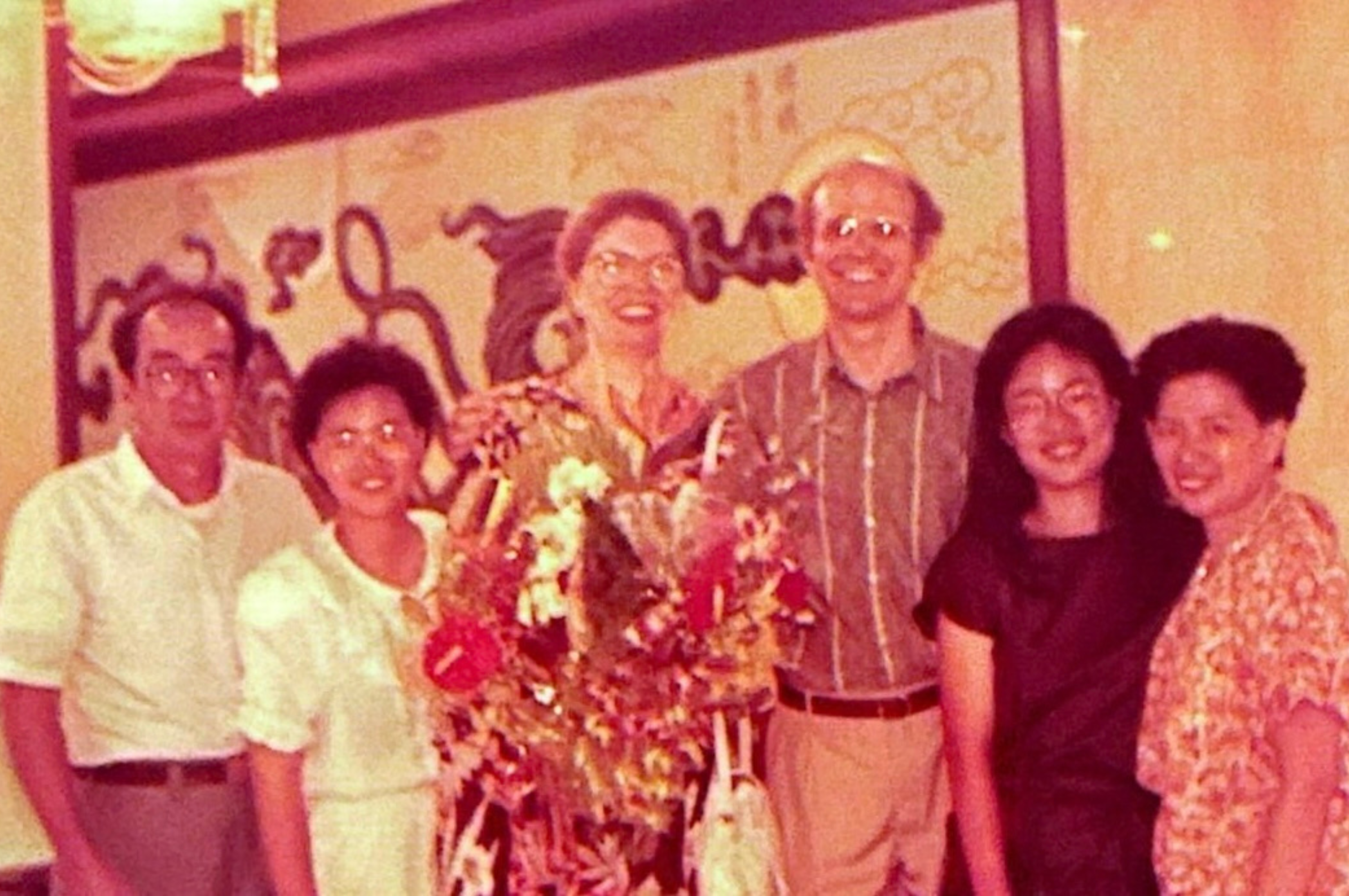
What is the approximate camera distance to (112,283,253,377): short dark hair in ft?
11.1

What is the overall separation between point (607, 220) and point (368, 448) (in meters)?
0.56

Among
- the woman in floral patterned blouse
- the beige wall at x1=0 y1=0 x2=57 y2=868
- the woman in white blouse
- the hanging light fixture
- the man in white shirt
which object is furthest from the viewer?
the hanging light fixture

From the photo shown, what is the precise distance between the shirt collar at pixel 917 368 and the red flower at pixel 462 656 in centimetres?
83

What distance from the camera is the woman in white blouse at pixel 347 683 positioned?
3.02 metres

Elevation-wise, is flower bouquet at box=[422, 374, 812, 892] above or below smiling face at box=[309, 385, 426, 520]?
below

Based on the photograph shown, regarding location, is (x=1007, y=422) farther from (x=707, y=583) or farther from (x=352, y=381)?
(x=352, y=381)

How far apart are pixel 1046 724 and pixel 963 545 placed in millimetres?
285

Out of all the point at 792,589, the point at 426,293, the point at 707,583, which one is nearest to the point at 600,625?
the point at 707,583

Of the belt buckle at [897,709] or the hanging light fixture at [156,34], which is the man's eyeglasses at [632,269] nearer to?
the belt buckle at [897,709]

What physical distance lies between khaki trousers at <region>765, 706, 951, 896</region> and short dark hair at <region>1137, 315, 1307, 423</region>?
2.36ft

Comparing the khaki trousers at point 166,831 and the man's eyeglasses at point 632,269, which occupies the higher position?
the man's eyeglasses at point 632,269

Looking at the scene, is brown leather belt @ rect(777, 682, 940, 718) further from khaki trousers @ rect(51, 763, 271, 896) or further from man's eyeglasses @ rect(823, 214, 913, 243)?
khaki trousers @ rect(51, 763, 271, 896)

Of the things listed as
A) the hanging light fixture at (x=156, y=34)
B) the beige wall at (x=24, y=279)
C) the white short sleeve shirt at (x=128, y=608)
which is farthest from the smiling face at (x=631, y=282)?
the hanging light fixture at (x=156, y=34)

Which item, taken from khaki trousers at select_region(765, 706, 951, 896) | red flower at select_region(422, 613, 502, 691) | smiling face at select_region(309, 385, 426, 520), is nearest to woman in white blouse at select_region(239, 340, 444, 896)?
smiling face at select_region(309, 385, 426, 520)
